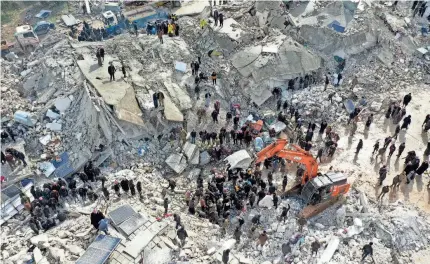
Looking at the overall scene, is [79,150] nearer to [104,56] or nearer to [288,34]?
[104,56]

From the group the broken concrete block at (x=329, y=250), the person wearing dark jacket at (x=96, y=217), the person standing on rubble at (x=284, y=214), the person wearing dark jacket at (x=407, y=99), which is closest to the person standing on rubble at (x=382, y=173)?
the broken concrete block at (x=329, y=250)

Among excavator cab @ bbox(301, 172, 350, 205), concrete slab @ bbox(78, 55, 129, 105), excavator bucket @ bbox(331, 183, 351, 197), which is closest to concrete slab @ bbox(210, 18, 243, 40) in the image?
concrete slab @ bbox(78, 55, 129, 105)

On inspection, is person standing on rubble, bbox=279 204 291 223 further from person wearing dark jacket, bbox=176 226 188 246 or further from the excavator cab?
person wearing dark jacket, bbox=176 226 188 246

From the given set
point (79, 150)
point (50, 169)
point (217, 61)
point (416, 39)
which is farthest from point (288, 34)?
point (50, 169)

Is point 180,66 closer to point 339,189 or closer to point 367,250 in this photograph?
point 339,189

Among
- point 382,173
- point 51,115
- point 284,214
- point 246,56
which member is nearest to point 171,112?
point 246,56

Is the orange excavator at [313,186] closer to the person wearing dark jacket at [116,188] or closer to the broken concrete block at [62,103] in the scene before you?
the person wearing dark jacket at [116,188]
